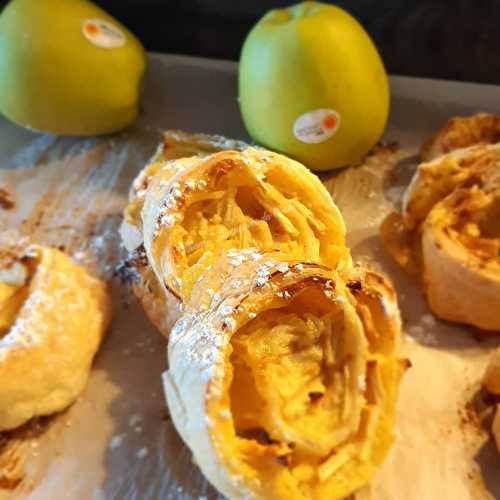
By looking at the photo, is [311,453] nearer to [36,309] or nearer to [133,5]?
[36,309]

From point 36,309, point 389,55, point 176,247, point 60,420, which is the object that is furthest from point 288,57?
point 60,420

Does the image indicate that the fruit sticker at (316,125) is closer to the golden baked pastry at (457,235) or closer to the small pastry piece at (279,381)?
the golden baked pastry at (457,235)

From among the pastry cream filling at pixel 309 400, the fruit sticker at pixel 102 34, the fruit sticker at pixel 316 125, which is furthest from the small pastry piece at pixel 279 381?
the fruit sticker at pixel 102 34

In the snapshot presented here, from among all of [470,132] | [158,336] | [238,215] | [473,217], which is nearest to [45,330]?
[158,336]

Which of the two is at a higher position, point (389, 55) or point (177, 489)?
point (389, 55)

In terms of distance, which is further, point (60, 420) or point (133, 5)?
point (133, 5)

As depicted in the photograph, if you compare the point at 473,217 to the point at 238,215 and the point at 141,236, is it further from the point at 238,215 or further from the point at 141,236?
the point at 141,236
